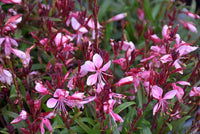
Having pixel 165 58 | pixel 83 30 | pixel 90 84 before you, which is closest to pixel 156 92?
pixel 165 58

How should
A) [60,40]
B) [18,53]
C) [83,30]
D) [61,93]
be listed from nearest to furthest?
[61,93] < [18,53] < [60,40] < [83,30]

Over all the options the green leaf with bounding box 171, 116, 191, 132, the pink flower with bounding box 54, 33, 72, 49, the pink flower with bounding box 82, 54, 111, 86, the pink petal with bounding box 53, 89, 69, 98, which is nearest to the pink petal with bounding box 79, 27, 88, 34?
the pink flower with bounding box 54, 33, 72, 49

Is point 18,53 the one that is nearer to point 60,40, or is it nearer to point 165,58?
point 60,40

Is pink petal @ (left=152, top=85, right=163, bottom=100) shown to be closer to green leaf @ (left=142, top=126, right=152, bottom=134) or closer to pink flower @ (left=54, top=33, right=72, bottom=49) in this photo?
green leaf @ (left=142, top=126, right=152, bottom=134)

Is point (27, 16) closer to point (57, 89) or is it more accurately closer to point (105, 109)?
point (57, 89)

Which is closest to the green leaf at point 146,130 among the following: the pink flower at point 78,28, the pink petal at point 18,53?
the pink flower at point 78,28

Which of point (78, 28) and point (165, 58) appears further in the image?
point (78, 28)

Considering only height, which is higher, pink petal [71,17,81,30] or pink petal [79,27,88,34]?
pink petal [71,17,81,30]

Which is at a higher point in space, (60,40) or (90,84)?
(60,40)

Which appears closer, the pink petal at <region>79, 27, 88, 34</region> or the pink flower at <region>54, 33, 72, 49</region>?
the pink flower at <region>54, 33, 72, 49</region>

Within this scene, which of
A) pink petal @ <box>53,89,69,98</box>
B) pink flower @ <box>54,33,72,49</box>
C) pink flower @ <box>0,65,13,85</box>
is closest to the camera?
pink petal @ <box>53,89,69,98</box>

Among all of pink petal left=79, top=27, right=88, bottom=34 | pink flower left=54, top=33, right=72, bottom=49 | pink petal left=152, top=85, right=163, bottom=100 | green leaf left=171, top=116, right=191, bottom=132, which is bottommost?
green leaf left=171, top=116, right=191, bottom=132

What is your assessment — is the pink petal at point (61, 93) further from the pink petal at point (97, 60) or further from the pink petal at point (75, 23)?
the pink petal at point (75, 23)
